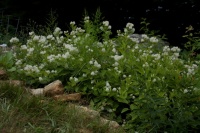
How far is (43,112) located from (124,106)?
91 cm

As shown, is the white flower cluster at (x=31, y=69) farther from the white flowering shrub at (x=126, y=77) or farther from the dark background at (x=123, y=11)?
the dark background at (x=123, y=11)

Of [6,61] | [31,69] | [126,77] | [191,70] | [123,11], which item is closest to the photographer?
[191,70]

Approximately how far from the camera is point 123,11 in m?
9.25

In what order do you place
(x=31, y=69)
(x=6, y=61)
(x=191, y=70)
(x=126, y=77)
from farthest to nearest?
(x=6, y=61)
(x=31, y=69)
(x=126, y=77)
(x=191, y=70)

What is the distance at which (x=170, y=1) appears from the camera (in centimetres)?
917

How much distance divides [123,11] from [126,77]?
5099 mm

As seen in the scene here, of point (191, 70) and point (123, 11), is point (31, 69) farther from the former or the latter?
point (123, 11)

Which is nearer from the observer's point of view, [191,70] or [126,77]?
[191,70]

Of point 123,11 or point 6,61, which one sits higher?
point 123,11

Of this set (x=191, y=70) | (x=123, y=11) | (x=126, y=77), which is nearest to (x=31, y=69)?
(x=126, y=77)

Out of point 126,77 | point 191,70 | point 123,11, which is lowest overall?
point 126,77

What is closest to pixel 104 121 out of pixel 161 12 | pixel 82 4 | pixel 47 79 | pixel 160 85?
pixel 160 85

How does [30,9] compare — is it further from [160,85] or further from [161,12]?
[160,85]

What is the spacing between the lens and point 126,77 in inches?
171
